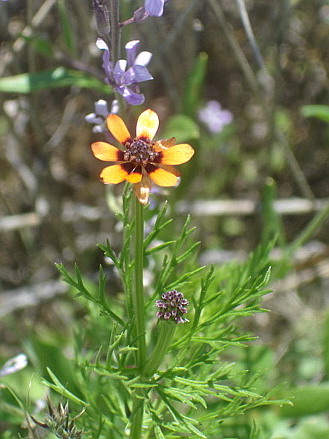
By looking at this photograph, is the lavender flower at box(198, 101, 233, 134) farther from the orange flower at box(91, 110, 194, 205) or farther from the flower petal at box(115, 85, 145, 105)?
the orange flower at box(91, 110, 194, 205)

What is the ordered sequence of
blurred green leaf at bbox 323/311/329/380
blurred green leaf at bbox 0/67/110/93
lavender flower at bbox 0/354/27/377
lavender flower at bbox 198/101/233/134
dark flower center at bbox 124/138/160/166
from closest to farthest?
dark flower center at bbox 124/138/160/166, lavender flower at bbox 0/354/27/377, blurred green leaf at bbox 0/67/110/93, blurred green leaf at bbox 323/311/329/380, lavender flower at bbox 198/101/233/134

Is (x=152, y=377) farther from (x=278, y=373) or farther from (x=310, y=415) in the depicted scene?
(x=278, y=373)

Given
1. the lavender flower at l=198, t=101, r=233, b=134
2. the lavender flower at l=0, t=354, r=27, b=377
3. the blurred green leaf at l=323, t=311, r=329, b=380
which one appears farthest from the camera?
the lavender flower at l=198, t=101, r=233, b=134

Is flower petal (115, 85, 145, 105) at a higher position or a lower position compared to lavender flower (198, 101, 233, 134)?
higher

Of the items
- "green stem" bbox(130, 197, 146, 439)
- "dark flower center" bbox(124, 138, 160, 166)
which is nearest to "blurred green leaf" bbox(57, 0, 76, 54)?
"dark flower center" bbox(124, 138, 160, 166)

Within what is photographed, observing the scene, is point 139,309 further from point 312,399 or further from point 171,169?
point 312,399

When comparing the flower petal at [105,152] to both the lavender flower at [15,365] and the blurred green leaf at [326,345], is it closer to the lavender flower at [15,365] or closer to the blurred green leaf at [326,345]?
the lavender flower at [15,365]

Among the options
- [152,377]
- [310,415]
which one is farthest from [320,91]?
[152,377]
